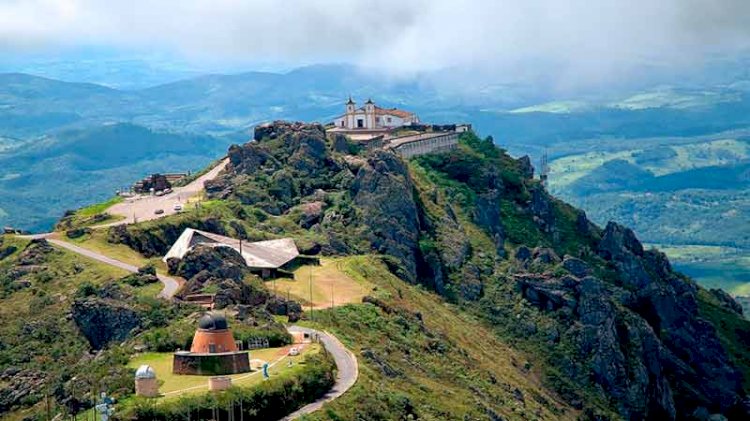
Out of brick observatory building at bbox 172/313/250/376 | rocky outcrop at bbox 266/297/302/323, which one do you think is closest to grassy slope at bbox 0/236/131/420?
brick observatory building at bbox 172/313/250/376

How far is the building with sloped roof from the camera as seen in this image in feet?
321

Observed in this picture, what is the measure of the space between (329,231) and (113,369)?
46.0 meters

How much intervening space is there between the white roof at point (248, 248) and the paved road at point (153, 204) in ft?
28.8

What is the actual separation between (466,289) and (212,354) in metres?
49.2

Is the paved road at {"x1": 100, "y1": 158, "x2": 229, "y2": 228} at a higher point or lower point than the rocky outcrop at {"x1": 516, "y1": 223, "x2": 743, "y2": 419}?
higher

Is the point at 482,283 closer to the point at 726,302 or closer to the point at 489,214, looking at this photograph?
the point at 489,214

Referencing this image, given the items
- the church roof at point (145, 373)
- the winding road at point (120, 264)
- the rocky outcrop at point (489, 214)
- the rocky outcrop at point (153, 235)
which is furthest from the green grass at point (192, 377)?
the rocky outcrop at point (489, 214)

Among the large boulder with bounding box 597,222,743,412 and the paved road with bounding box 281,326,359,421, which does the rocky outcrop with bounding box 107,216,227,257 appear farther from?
the large boulder with bounding box 597,222,743,412

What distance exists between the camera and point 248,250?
102 metres

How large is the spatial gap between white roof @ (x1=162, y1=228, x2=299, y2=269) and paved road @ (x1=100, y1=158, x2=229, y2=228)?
879cm

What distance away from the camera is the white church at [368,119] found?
6383 inches

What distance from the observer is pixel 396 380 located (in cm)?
8138

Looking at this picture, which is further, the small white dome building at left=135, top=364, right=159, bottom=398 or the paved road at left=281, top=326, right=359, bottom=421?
the paved road at left=281, top=326, right=359, bottom=421

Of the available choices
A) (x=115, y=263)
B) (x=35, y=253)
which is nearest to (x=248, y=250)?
(x=115, y=263)
